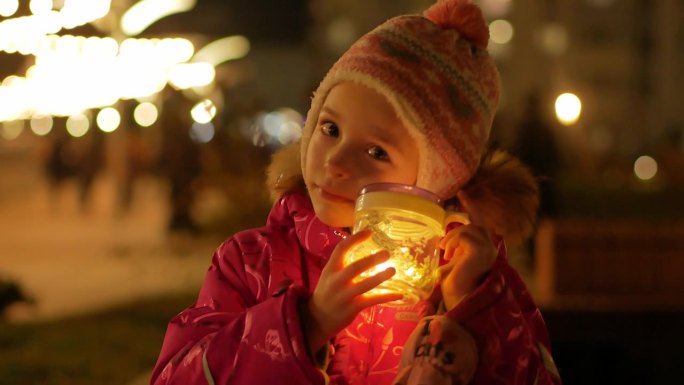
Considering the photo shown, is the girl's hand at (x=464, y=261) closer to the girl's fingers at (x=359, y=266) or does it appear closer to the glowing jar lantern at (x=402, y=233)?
the glowing jar lantern at (x=402, y=233)

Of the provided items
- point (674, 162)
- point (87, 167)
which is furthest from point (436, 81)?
point (87, 167)

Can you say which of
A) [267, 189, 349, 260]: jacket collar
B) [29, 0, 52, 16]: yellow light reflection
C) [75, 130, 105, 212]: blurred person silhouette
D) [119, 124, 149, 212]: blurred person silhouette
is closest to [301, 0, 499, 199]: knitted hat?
[267, 189, 349, 260]: jacket collar

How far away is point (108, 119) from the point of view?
20625 millimetres

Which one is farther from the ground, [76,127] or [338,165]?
[76,127]

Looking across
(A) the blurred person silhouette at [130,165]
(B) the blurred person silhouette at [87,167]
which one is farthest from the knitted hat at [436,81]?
(B) the blurred person silhouette at [87,167]

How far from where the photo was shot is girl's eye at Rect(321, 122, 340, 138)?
2.08 meters

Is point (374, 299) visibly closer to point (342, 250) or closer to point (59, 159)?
point (342, 250)

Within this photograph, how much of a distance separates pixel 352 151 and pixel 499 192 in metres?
0.42

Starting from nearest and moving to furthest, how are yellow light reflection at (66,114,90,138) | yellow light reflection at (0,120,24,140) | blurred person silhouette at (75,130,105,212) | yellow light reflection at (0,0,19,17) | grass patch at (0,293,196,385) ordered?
grass patch at (0,293,196,385) → yellow light reflection at (0,0,19,17) → blurred person silhouette at (75,130,105,212) → yellow light reflection at (66,114,90,138) → yellow light reflection at (0,120,24,140)

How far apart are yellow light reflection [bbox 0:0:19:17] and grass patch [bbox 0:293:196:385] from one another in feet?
8.16

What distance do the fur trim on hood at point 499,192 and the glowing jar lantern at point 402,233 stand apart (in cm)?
35

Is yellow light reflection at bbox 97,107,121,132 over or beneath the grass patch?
over

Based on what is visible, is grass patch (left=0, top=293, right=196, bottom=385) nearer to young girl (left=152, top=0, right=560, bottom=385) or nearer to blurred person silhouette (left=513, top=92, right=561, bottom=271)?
young girl (left=152, top=0, right=560, bottom=385)

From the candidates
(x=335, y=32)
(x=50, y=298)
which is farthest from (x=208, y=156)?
(x=335, y=32)
